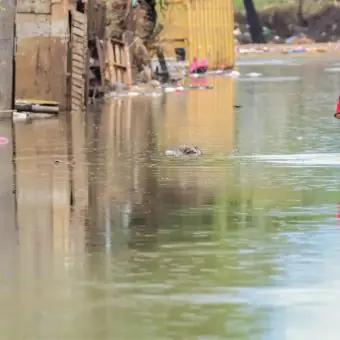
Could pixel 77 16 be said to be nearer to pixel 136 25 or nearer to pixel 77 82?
pixel 77 82

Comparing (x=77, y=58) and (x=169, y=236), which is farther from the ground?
(x=77, y=58)

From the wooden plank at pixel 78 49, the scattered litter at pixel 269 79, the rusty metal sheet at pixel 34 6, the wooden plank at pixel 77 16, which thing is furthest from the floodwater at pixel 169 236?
the scattered litter at pixel 269 79

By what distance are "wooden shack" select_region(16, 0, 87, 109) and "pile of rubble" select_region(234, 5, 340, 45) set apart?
226 ft

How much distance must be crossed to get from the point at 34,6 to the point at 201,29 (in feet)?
79.5

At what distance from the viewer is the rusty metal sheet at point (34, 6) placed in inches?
946

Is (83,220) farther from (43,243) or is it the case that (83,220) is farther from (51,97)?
(51,97)

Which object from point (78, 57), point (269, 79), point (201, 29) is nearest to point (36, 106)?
point (78, 57)

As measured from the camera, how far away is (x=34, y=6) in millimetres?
24062

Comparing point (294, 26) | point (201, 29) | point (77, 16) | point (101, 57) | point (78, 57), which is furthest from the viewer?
point (294, 26)

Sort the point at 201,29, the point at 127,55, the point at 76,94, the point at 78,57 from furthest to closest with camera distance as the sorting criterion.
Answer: the point at 201,29, the point at 127,55, the point at 76,94, the point at 78,57

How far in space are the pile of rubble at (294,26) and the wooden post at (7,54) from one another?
230 ft

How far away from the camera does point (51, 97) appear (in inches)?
968

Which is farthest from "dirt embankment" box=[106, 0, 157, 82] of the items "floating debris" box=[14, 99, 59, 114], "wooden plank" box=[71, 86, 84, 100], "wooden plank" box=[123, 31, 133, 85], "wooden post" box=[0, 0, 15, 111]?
"wooden post" box=[0, 0, 15, 111]

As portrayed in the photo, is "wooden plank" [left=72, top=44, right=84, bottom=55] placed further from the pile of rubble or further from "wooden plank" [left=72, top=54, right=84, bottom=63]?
the pile of rubble
